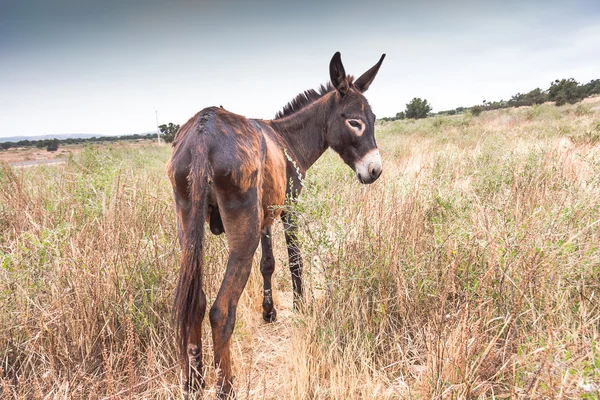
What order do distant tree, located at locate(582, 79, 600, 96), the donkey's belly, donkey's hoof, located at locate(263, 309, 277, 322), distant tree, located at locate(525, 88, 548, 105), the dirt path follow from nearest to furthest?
1. the dirt path
2. the donkey's belly
3. donkey's hoof, located at locate(263, 309, 277, 322)
4. distant tree, located at locate(525, 88, 548, 105)
5. distant tree, located at locate(582, 79, 600, 96)

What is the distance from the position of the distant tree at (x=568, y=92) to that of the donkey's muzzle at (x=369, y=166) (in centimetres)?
3638

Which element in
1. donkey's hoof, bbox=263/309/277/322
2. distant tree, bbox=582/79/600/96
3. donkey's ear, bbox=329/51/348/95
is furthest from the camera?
distant tree, bbox=582/79/600/96

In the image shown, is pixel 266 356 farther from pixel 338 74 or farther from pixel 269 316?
pixel 338 74

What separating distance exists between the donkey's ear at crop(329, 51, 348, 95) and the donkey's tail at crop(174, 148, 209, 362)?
1914 millimetres

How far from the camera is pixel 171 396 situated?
6.02 feet

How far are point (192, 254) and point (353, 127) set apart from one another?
2.15 metres

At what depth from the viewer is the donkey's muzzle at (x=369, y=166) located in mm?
2904

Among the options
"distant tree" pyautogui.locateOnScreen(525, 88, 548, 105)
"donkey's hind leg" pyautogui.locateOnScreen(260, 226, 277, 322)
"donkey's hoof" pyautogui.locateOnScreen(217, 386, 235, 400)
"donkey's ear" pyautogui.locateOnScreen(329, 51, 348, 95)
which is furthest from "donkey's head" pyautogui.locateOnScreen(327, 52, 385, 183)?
"distant tree" pyautogui.locateOnScreen(525, 88, 548, 105)

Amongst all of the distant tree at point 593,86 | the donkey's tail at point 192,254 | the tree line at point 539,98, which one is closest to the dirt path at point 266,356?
the donkey's tail at point 192,254

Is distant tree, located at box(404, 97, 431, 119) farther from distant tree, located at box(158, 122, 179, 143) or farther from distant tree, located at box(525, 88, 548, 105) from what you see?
distant tree, located at box(158, 122, 179, 143)

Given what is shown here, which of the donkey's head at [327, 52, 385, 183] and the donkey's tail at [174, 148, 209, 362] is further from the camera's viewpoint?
the donkey's head at [327, 52, 385, 183]

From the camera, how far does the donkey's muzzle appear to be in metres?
2.90

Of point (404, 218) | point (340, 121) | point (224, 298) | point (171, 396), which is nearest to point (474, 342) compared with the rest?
point (404, 218)

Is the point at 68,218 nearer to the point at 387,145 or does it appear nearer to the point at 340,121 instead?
the point at 340,121
